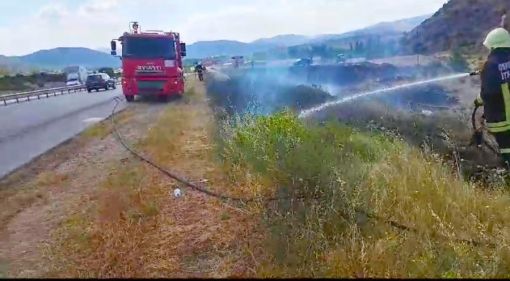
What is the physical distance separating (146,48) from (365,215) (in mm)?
18532

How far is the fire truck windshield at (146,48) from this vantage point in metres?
Answer: 22.2

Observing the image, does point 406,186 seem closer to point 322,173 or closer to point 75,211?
point 322,173

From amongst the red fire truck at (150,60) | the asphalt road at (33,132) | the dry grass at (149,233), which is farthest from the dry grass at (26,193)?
the red fire truck at (150,60)

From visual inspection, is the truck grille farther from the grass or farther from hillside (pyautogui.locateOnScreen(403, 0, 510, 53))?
hillside (pyautogui.locateOnScreen(403, 0, 510, 53))

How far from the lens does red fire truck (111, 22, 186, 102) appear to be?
2223cm

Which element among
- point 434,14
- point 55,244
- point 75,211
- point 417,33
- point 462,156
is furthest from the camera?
point 434,14

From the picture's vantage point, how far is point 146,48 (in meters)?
22.2

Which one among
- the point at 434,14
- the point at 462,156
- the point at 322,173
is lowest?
the point at 462,156

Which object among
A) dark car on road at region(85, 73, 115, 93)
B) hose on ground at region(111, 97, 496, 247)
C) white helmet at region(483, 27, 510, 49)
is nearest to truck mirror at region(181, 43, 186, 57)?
hose on ground at region(111, 97, 496, 247)

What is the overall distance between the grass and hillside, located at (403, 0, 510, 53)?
50.0m

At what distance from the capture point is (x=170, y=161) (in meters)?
9.19

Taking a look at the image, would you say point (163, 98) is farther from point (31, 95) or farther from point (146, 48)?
point (31, 95)

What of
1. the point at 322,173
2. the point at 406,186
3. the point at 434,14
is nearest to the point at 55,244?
the point at 322,173

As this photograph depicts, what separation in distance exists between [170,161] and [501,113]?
512cm
